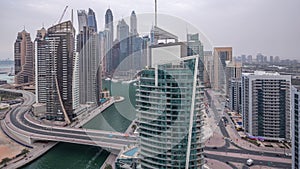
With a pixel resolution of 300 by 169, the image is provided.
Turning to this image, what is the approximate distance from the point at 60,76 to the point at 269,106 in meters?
6.13

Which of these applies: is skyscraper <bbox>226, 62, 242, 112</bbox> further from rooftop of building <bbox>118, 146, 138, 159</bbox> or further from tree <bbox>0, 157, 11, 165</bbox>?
tree <bbox>0, 157, 11, 165</bbox>

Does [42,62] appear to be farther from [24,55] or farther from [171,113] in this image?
[171,113]

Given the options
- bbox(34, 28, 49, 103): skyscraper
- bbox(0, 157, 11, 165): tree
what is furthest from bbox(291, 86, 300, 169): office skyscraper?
bbox(34, 28, 49, 103): skyscraper

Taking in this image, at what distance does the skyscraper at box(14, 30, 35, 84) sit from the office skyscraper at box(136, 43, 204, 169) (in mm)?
12881

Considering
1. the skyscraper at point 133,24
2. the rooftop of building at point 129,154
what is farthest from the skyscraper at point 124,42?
the rooftop of building at point 129,154

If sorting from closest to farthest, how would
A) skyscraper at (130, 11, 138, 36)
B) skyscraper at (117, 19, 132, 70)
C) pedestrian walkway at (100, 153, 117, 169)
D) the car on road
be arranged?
skyscraper at (130, 11, 138, 36) < skyscraper at (117, 19, 132, 70) < the car on road < pedestrian walkway at (100, 153, 117, 169)

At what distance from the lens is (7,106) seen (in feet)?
34.6

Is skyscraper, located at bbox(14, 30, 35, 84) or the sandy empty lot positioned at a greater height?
skyscraper, located at bbox(14, 30, 35, 84)

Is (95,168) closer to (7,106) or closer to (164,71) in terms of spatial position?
(164,71)

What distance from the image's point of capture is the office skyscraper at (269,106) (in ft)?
20.3

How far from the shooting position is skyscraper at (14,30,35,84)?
555 inches

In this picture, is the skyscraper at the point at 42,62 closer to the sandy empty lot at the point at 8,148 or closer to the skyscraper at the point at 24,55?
the sandy empty lot at the point at 8,148

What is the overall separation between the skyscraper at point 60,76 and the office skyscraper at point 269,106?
5.38 metres

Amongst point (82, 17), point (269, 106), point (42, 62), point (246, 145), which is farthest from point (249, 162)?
point (82, 17)
